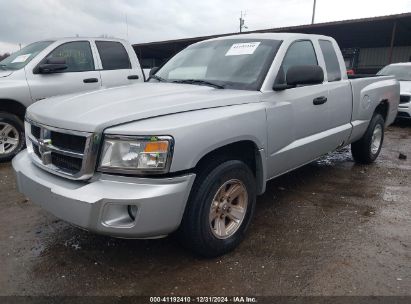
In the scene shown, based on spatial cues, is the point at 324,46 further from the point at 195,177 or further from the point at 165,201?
the point at 165,201

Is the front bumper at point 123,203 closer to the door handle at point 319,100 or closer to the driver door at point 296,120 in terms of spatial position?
the driver door at point 296,120

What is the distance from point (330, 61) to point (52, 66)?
3.98 meters

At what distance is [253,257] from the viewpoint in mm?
2926

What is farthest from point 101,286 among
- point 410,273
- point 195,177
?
point 410,273

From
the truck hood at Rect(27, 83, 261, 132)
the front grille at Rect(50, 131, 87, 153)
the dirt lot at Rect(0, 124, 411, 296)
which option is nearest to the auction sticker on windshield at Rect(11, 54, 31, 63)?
the dirt lot at Rect(0, 124, 411, 296)

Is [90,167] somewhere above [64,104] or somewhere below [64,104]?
below

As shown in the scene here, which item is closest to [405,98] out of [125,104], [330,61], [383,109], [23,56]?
[383,109]

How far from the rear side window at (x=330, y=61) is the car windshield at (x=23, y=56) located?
166 inches

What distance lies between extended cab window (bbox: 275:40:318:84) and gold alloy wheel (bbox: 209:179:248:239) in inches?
43.0

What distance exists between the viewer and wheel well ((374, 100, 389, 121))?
18.2 ft

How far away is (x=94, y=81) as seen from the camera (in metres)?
6.21

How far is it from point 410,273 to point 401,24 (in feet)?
53.7

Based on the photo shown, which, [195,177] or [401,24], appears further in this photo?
[401,24]

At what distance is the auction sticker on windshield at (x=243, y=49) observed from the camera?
11.8ft
